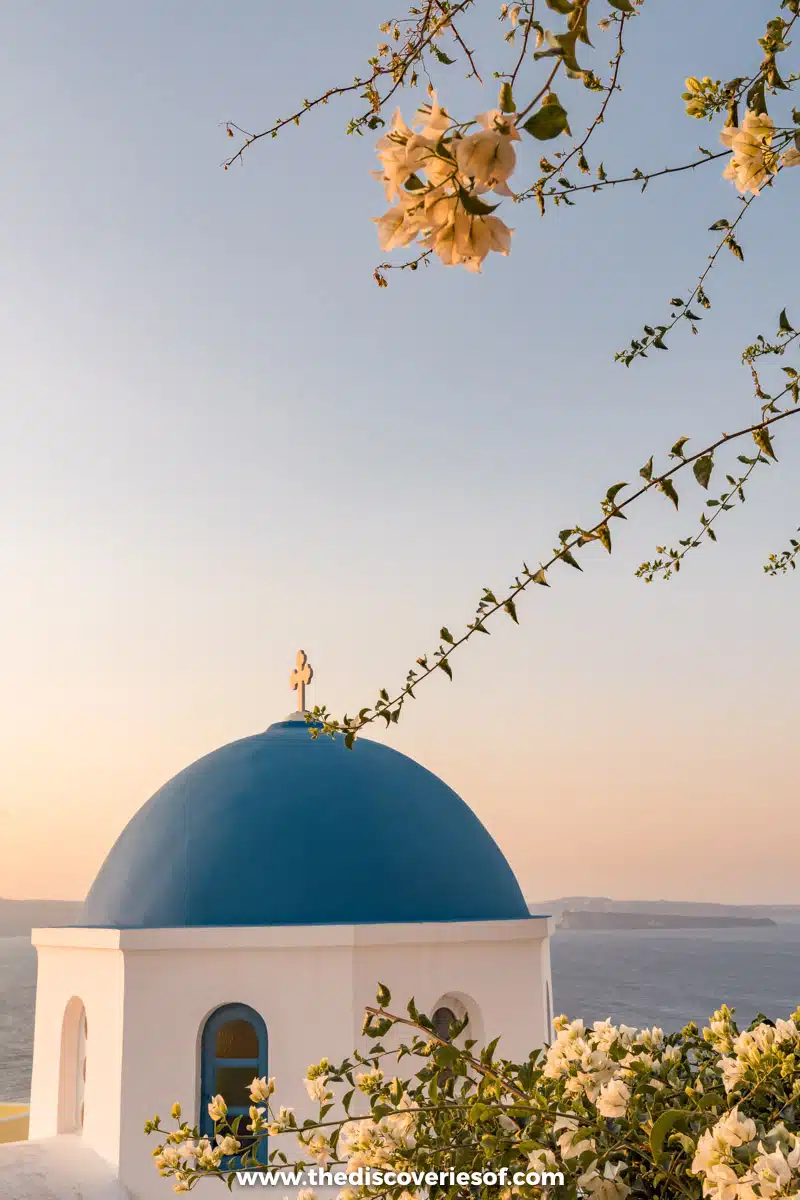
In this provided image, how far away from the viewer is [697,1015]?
80.1 metres

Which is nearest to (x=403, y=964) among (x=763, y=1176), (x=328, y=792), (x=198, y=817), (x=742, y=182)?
(x=328, y=792)

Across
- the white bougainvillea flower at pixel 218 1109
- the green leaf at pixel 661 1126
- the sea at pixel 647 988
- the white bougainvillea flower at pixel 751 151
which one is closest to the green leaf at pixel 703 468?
the white bougainvillea flower at pixel 751 151

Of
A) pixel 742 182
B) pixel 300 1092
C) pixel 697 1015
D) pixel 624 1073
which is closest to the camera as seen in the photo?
pixel 742 182

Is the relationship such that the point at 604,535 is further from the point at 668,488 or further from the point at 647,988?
the point at 647,988

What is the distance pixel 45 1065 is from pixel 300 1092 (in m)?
2.64

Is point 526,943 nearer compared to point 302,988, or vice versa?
point 302,988

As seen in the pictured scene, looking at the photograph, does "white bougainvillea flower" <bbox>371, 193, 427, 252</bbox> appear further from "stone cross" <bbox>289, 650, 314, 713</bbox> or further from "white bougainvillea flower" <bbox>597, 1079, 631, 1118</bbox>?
"stone cross" <bbox>289, 650, 314, 713</bbox>

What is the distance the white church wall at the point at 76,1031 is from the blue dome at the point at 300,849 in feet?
1.16

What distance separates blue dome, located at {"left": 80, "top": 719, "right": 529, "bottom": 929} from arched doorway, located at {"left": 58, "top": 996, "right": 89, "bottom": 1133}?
→ 27.7 inches

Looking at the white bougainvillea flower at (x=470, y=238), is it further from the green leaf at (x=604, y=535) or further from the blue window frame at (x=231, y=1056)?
the blue window frame at (x=231, y=1056)

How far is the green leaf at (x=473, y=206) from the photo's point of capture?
0.90 metres

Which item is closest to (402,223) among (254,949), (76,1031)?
(254,949)

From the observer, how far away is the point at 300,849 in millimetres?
7531

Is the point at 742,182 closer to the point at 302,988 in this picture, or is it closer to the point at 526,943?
the point at 302,988
